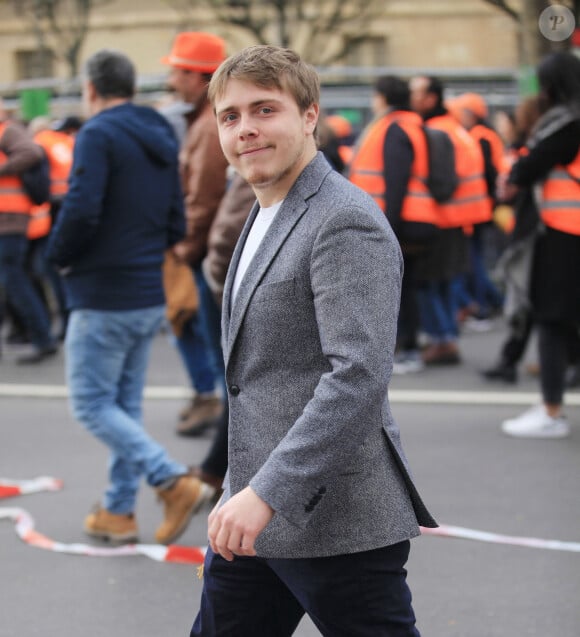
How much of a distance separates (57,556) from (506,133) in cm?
755

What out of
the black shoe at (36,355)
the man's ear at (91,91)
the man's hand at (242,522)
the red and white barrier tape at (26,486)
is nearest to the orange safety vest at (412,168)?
the black shoe at (36,355)

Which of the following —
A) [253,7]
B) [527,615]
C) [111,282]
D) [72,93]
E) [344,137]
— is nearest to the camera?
[527,615]

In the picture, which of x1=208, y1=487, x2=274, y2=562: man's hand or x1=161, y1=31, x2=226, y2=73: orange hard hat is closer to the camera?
x1=208, y1=487, x2=274, y2=562: man's hand

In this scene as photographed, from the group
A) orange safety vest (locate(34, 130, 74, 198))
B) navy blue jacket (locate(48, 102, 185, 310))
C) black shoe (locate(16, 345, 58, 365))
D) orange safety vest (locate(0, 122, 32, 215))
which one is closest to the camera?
navy blue jacket (locate(48, 102, 185, 310))

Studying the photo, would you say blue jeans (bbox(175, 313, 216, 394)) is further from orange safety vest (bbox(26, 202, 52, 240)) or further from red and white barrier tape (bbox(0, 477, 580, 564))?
orange safety vest (bbox(26, 202, 52, 240))

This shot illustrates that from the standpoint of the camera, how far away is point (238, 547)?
223 centimetres

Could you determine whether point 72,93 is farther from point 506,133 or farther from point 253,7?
point 253,7

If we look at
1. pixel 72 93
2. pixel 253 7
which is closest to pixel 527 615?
pixel 72 93

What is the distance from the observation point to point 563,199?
21.1ft

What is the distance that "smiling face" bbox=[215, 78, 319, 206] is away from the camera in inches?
94.0

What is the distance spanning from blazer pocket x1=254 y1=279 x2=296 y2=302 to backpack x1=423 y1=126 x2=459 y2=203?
245 inches

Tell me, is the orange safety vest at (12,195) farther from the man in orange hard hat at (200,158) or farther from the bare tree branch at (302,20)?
the bare tree branch at (302,20)

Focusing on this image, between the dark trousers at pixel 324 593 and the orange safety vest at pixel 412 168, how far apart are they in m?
5.79

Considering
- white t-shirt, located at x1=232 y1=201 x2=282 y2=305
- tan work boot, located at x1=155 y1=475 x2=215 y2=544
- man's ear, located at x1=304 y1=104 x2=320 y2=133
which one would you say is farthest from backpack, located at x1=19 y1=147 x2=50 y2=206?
man's ear, located at x1=304 y1=104 x2=320 y2=133
